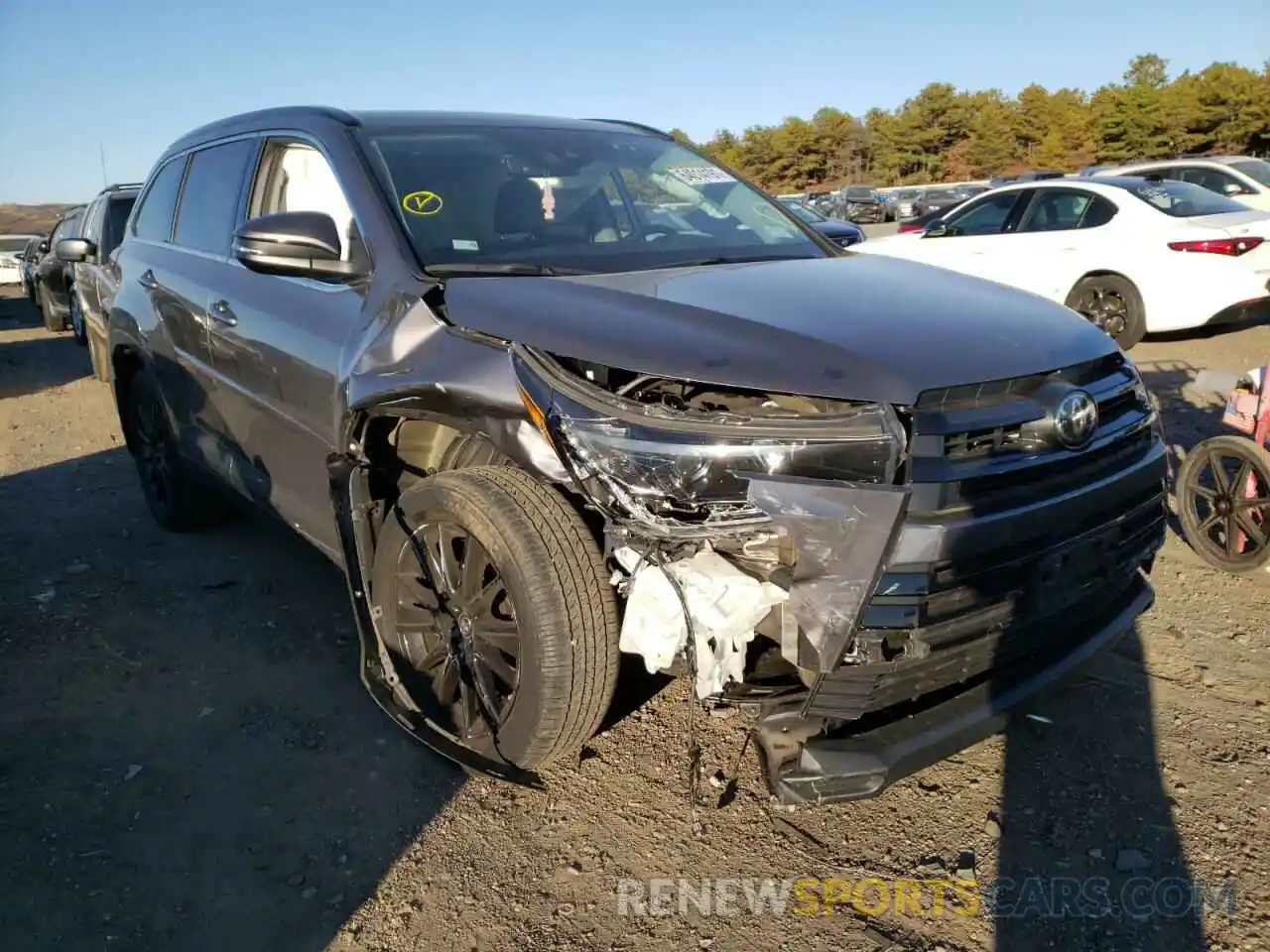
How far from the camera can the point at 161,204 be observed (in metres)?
4.63

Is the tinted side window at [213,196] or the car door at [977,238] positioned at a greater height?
the tinted side window at [213,196]

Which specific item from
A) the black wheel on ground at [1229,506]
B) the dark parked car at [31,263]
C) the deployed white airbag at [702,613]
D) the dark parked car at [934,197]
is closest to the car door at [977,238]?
the black wheel on ground at [1229,506]

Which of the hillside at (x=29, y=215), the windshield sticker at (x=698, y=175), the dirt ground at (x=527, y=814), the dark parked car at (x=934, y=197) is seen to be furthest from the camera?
the hillside at (x=29, y=215)

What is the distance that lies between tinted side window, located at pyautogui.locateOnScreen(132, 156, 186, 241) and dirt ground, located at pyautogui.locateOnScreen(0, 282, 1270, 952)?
6.38 feet

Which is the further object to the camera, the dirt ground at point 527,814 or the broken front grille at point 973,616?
the dirt ground at point 527,814

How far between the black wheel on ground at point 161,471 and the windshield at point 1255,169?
40.6ft

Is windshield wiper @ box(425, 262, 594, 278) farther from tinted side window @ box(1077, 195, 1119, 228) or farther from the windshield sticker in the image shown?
tinted side window @ box(1077, 195, 1119, 228)

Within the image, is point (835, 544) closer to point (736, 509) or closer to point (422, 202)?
point (736, 509)

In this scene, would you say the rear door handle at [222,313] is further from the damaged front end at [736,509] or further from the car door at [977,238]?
the car door at [977,238]

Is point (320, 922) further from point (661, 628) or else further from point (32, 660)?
point (32, 660)

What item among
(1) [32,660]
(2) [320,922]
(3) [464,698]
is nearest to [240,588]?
(1) [32,660]

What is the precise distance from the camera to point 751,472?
2.04 meters

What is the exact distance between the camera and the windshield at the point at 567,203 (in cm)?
296

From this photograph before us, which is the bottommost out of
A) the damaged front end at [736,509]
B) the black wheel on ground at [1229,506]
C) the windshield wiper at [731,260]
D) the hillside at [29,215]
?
the hillside at [29,215]
